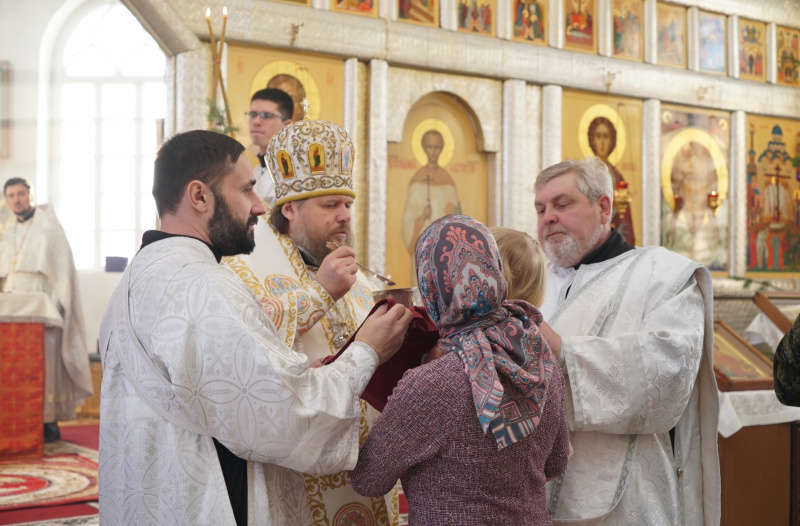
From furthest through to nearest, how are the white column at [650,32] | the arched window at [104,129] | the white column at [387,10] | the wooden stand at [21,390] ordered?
the arched window at [104,129] → the white column at [650,32] → the white column at [387,10] → the wooden stand at [21,390]

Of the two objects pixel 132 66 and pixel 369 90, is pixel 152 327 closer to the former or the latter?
pixel 369 90

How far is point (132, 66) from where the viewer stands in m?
12.9

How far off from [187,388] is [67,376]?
23.7 feet

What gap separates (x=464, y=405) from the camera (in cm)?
191

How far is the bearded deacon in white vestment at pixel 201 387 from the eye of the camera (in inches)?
74.8

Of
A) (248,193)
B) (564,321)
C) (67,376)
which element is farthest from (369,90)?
(248,193)

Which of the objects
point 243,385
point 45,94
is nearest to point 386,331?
point 243,385

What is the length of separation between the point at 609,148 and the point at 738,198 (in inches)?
92.5

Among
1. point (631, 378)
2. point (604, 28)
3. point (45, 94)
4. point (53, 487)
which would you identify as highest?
point (604, 28)

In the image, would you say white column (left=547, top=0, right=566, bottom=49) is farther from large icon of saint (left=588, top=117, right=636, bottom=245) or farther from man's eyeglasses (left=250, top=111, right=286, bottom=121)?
man's eyeglasses (left=250, top=111, right=286, bottom=121)

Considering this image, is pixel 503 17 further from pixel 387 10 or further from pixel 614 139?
pixel 614 139

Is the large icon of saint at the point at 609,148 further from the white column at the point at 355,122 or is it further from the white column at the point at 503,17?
the white column at the point at 355,122

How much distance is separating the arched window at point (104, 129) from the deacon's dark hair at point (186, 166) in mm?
10801

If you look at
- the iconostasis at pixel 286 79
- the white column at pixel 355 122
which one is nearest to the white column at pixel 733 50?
the white column at pixel 355 122
